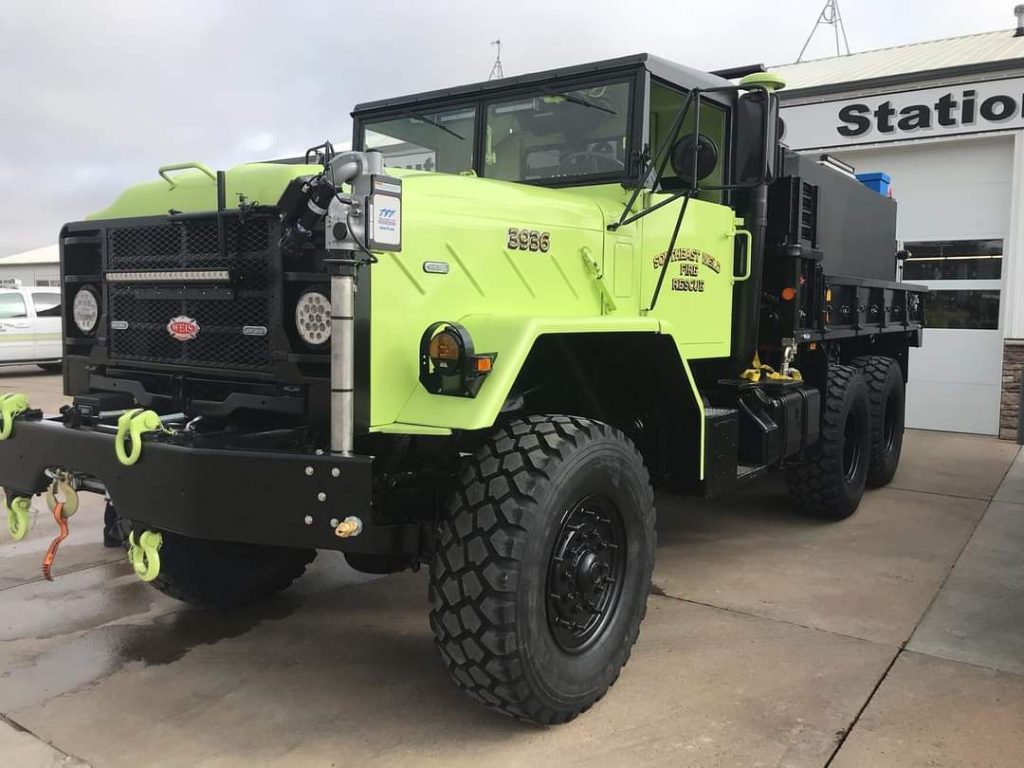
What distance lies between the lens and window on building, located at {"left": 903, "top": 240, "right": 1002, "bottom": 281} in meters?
9.87

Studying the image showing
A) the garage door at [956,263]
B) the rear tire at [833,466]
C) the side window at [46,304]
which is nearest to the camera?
the rear tire at [833,466]

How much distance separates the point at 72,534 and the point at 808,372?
496cm

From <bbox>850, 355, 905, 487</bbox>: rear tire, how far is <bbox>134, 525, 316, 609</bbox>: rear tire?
170 inches

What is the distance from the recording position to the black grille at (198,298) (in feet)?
9.91

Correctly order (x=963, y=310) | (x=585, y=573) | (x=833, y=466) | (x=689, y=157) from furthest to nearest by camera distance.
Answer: (x=963, y=310) → (x=833, y=466) → (x=689, y=157) → (x=585, y=573)

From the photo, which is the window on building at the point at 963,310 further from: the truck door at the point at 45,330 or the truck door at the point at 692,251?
the truck door at the point at 45,330

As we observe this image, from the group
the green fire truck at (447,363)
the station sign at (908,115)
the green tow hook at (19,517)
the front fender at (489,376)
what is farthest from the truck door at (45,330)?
the front fender at (489,376)

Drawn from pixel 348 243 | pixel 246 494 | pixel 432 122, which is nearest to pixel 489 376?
pixel 348 243

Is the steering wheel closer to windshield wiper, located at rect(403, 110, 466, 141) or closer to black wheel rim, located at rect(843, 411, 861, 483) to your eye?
windshield wiper, located at rect(403, 110, 466, 141)

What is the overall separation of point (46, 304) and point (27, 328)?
83 centimetres

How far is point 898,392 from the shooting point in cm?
720

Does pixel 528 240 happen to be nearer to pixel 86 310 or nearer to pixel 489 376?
pixel 489 376

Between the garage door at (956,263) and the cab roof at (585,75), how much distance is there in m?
6.53

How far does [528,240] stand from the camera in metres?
3.43
